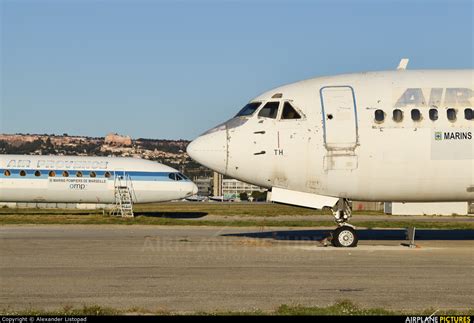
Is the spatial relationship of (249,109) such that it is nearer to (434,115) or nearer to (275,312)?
(434,115)

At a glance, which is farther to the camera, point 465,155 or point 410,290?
point 465,155

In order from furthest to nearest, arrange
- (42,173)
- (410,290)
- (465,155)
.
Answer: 1. (42,173)
2. (465,155)
3. (410,290)

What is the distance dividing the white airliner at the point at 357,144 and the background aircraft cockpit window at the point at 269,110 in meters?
0.03

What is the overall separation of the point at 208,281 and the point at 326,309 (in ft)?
12.6

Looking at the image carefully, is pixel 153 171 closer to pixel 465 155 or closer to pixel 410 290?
pixel 465 155

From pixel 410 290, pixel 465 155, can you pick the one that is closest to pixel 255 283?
pixel 410 290

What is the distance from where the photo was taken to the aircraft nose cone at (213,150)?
20.7 meters

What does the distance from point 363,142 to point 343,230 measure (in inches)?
105

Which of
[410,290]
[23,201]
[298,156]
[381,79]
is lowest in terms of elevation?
[23,201]

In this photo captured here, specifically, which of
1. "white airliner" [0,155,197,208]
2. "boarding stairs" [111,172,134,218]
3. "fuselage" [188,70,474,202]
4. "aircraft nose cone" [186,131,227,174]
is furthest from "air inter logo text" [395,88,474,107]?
"white airliner" [0,155,197,208]

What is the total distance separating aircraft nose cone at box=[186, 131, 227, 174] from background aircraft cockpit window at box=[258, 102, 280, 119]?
130cm

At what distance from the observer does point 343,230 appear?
21.2 m

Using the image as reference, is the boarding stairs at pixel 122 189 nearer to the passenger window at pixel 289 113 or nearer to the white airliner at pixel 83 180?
the white airliner at pixel 83 180

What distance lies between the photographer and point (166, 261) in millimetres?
17344
